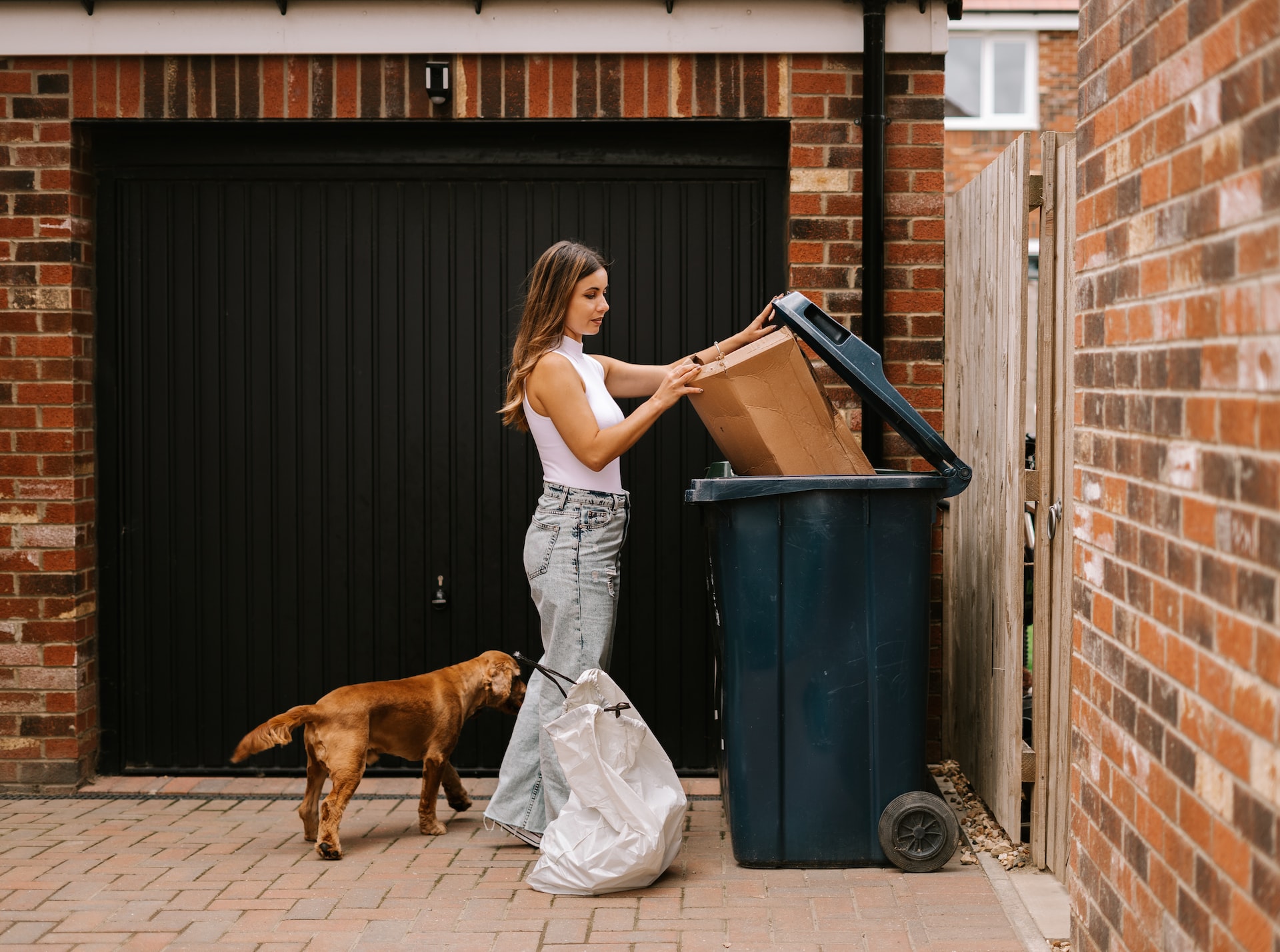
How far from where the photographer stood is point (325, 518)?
5035mm

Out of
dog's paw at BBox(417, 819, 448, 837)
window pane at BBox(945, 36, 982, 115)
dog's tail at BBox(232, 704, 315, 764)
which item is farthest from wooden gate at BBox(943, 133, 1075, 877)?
window pane at BBox(945, 36, 982, 115)

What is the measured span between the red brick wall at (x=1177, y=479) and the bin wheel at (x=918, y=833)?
0.92 m

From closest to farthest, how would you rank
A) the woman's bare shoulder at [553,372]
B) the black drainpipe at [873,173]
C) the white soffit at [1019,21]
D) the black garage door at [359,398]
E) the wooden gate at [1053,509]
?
the wooden gate at [1053,509], the woman's bare shoulder at [553,372], the black drainpipe at [873,173], the black garage door at [359,398], the white soffit at [1019,21]

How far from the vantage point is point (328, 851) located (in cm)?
407

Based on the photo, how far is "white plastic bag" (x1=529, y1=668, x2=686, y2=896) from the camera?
369 cm

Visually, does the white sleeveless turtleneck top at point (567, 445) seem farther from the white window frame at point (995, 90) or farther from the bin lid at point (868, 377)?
the white window frame at point (995, 90)

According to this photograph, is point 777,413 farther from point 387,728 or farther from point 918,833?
point 387,728

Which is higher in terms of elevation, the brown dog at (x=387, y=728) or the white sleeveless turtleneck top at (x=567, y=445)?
the white sleeveless turtleneck top at (x=567, y=445)

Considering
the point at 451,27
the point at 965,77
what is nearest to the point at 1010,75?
the point at 965,77

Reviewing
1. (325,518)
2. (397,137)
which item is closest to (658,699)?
(325,518)

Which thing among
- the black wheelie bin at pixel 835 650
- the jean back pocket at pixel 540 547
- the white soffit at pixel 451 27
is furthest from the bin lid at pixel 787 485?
the white soffit at pixel 451 27

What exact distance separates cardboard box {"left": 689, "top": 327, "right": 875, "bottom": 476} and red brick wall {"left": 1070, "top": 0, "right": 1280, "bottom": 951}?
1080 mm

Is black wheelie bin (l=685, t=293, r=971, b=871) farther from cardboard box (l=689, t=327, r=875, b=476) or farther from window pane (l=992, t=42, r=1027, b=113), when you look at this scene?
window pane (l=992, t=42, r=1027, b=113)

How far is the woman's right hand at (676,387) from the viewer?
380cm
